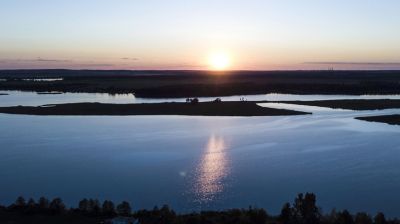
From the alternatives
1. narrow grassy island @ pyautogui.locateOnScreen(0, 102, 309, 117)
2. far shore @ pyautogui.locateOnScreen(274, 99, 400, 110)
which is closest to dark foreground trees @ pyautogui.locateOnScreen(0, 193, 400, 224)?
narrow grassy island @ pyautogui.locateOnScreen(0, 102, 309, 117)

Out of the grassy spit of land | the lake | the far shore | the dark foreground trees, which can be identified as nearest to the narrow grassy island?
the grassy spit of land

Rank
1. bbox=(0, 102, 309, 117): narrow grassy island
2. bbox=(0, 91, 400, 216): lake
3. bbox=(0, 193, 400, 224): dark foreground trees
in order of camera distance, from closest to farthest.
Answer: bbox=(0, 193, 400, 224): dark foreground trees → bbox=(0, 91, 400, 216): lake → bbox=(0, 102, 309, 117): narrow grassy island

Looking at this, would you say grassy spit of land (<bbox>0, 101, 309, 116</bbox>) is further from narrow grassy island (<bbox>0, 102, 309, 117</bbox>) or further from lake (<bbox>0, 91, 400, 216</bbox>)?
lake (<bbox>0, 91, 400, 216</bbox>)

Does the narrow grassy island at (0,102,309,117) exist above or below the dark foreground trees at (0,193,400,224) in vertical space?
above

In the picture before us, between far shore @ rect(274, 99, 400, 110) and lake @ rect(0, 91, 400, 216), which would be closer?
lake @ rect(0, 91, 400, 216)

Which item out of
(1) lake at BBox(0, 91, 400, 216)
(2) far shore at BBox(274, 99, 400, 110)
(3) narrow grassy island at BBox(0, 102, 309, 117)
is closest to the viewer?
(1) lake at BBox(0, 91, 400, 216)

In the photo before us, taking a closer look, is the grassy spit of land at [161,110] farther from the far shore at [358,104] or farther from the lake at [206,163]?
the far shore at [358,104]
